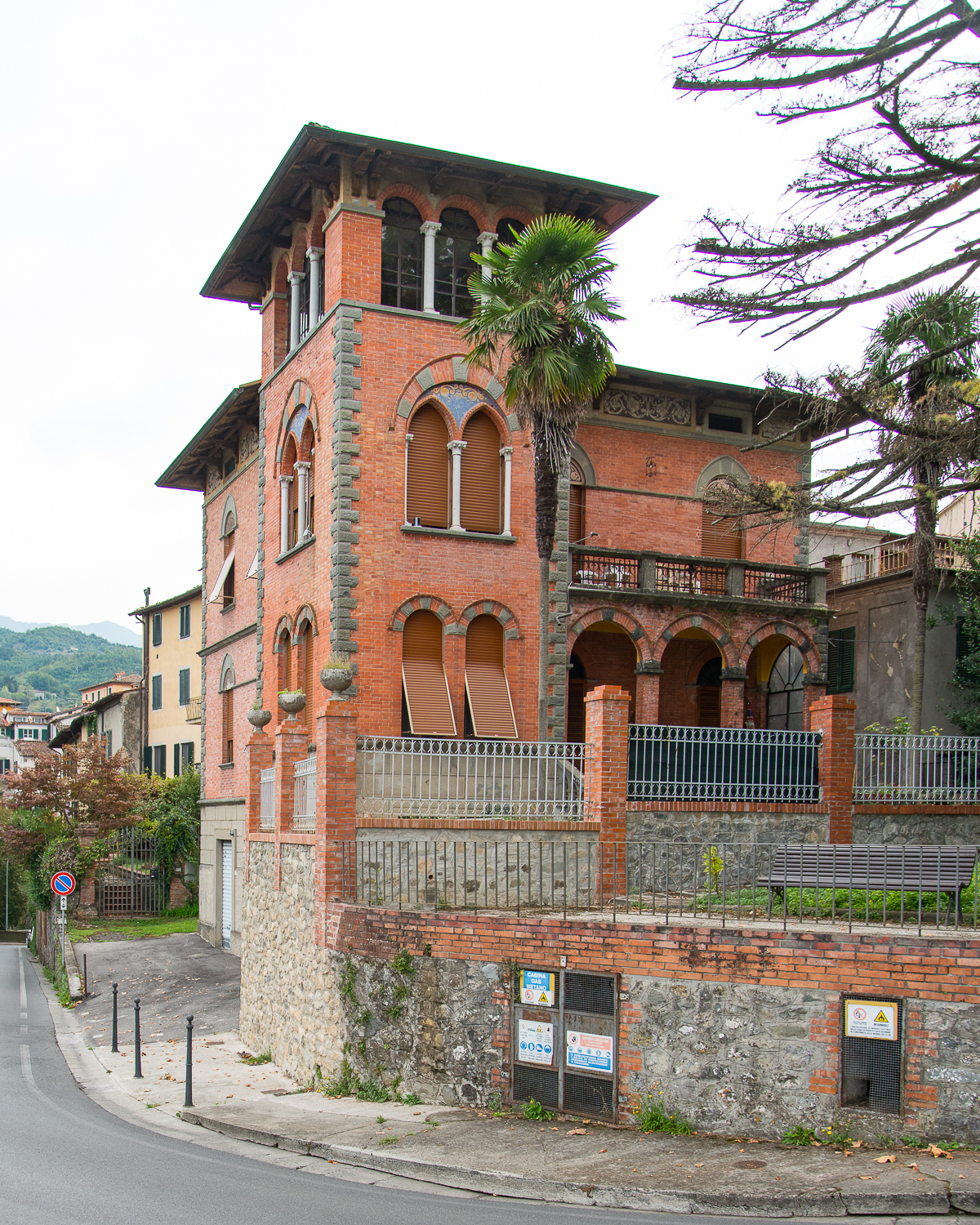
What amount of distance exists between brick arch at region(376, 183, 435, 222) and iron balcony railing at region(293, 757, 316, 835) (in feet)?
33.3

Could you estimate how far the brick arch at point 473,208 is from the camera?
21.0 metres

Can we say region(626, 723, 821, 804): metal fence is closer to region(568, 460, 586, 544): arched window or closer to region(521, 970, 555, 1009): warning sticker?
region(521, 970, 555, 1009): warning sticker

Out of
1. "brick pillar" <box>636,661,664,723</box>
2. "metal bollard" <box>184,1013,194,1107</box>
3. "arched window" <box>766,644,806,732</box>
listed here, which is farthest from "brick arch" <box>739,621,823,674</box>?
"metal bollard" <box>184,1013,194,1107</box>

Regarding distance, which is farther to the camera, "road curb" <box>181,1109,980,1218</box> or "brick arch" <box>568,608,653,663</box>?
"brick arch" <box>568,608,653,663</box>

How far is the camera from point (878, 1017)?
943 centimetres

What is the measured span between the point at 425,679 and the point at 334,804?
6069 mm

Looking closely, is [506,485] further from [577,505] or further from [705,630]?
[705,630]

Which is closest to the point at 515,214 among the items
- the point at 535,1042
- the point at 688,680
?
the point at 688,680

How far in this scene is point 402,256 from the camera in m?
20.9

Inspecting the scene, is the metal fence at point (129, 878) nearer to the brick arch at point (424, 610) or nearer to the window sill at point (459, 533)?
the brick arch at point (424, 610)

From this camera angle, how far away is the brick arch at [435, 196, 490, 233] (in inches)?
827

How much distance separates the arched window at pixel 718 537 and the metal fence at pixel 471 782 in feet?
35.3

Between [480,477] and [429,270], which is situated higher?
[429,270]

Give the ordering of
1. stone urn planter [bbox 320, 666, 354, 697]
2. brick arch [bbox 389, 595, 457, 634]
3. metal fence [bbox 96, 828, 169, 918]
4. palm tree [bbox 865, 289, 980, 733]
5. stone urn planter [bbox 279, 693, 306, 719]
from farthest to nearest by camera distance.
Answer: metal fence [bbox 96, 828, 169, 918], brick arch [bbox 389, 595, 457, 634], stone urn planter [bbox 279, 693, 306, 719], stone urn planter [bbox 320, 666, 354, 697], palm tree [bbox 865, 289, 980, 733]
